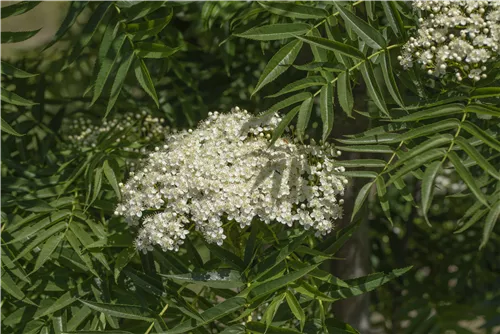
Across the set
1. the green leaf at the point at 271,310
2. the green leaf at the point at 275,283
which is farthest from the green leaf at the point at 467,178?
the green leaf at the point at 271,310

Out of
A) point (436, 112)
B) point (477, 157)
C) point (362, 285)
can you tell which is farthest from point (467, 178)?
point (362, 285)

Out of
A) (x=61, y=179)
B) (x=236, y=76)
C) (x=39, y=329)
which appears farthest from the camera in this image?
(x=236, y=76)

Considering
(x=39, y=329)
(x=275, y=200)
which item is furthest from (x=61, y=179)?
(x=275, y=200)

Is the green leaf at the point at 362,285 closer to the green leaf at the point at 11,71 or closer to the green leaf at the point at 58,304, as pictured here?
the green leaf at the point at 58,304

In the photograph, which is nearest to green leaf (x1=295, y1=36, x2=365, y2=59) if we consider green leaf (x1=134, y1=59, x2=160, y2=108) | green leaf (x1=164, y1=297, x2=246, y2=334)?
green leaf (x1=134, y1=59, x2=160, y2=108)

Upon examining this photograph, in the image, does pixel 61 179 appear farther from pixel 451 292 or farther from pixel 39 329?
pixel 451 292

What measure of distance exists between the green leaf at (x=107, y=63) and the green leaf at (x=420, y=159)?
65cm

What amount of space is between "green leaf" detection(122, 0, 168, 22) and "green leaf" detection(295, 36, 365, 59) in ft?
1.30

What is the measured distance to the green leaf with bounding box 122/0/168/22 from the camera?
1.66m

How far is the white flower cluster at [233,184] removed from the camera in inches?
58.5

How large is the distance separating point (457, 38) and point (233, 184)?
49 centimetres

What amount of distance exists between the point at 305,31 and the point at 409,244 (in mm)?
1428

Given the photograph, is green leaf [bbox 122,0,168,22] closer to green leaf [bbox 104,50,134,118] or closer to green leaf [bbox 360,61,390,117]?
green leaf [bbox 104,50,134,118]

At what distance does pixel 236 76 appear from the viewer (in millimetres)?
2346
